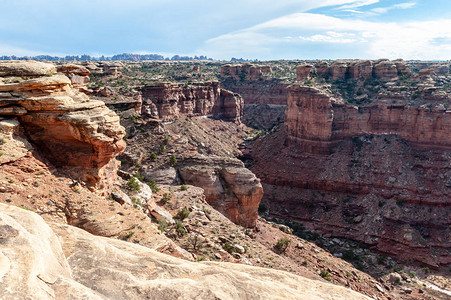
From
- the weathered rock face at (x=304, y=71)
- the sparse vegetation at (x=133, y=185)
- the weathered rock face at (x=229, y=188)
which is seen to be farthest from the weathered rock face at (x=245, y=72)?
the sparse vegetation at (x=133, y=185)

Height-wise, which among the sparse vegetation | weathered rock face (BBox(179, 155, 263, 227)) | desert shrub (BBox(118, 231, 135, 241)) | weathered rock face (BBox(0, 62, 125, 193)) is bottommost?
weathered rock face (BBox(179, 155, 263, 227))

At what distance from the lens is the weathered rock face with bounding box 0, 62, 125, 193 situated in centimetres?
1752

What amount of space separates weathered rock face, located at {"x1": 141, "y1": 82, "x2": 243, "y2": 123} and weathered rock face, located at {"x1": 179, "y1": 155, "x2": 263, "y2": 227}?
25268 millimetres

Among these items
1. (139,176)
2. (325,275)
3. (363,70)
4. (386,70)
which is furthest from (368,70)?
(139,176)

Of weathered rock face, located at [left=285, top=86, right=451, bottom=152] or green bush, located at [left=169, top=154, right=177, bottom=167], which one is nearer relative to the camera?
green bush, located at [left=169, top=154, right=177, bottom=167]

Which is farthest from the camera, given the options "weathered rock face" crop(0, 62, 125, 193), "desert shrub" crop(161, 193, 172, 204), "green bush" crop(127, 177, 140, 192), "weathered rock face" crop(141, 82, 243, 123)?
"weathered rock face" crop(141, 82, 243, 123)

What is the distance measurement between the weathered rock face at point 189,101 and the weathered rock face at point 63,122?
36.1m

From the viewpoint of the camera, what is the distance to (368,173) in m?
53.0

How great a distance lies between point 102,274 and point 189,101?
71.9 m

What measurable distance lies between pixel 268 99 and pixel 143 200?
88.4 meters

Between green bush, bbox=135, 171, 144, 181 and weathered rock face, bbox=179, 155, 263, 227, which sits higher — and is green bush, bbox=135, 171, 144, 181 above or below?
above

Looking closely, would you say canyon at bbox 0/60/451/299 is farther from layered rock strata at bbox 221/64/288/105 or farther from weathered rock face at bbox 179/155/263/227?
layered rock strata at bbox 221/64/288/105

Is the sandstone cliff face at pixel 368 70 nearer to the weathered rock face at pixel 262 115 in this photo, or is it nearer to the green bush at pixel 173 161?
the weathered rock face at pixel 262 115

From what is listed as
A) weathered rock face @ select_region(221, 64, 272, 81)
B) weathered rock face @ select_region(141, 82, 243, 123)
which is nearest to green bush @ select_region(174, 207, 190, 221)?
weathered rock face @ select_region(141, 82, 243, 123)
